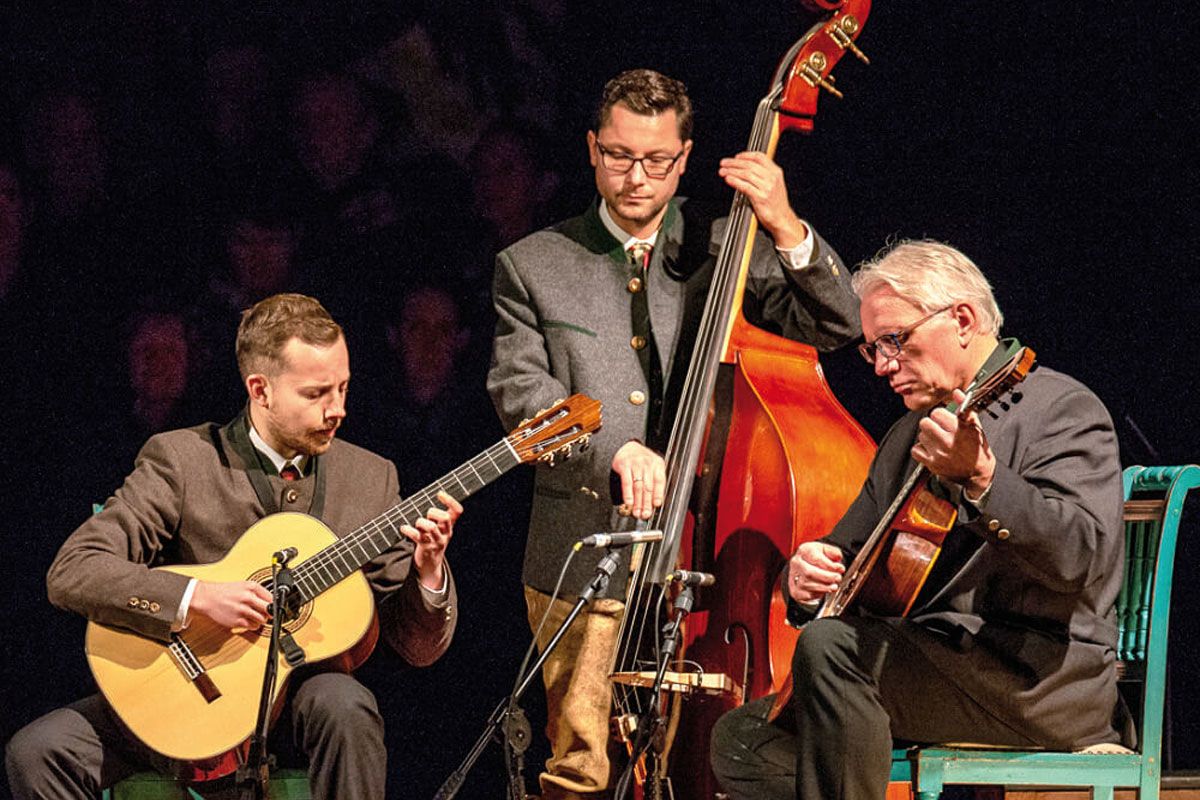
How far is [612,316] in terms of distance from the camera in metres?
3.43

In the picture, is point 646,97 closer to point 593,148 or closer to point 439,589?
point 593,148

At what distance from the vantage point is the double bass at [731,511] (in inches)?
119

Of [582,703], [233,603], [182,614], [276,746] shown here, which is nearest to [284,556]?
[233,603]

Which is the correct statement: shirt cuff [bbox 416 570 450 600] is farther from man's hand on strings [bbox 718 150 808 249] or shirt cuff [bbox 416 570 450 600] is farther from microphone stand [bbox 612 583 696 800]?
man's hand on strings [bbox 718 150 808 249]

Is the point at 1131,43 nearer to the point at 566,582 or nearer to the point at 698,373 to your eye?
the point at 698,373

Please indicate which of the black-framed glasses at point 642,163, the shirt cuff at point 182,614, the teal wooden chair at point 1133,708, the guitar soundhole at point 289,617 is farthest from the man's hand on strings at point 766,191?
the shirt cuff at point 182,614

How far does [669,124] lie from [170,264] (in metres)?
1.65

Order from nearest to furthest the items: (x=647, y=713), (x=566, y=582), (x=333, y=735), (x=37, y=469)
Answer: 1. (x=647, y=713)
2. (x=333, y=735)
3. (x=566, y=582)
4. (x=37, y=469)

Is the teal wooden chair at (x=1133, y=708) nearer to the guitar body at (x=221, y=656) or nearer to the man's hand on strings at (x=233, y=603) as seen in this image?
the guitar body at (x=221, y=656)

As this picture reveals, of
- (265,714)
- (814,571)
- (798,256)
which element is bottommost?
(265,714)

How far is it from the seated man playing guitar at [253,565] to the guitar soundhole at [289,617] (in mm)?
21

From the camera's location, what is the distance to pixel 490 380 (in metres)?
3.42

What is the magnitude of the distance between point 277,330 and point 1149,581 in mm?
1952

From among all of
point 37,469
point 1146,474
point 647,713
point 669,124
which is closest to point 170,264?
point 37,469
